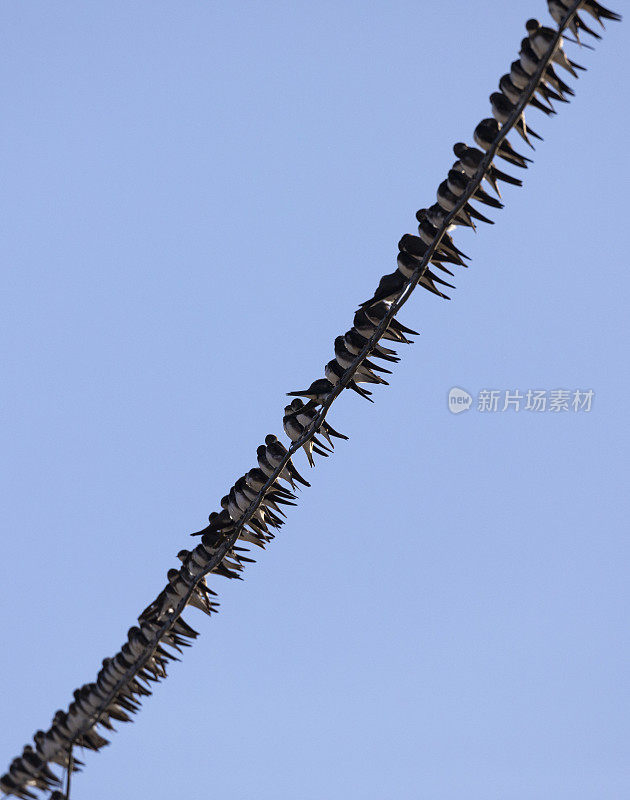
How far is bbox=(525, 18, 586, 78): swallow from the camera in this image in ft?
20.6

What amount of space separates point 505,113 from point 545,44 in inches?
18.3

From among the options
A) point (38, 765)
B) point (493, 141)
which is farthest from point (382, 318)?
point (38, 765)

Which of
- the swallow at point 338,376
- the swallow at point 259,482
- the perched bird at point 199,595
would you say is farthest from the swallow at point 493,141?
the perched bird at point 199,595

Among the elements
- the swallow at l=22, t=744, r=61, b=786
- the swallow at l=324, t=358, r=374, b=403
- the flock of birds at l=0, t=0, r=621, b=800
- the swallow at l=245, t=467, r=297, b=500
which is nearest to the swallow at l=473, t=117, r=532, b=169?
the flock of birds at l=0, t=0, r=621, b=800

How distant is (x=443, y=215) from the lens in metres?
7.13

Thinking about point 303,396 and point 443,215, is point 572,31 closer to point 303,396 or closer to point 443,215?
point 443,215

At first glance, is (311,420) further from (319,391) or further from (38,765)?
(38,765)

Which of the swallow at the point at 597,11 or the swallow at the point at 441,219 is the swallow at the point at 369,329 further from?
the swallow at the point at 597,11

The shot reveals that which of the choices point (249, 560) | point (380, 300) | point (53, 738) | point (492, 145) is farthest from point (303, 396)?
point (53, 738)

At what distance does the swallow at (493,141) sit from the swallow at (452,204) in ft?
1.18

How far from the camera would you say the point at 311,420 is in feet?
28.1

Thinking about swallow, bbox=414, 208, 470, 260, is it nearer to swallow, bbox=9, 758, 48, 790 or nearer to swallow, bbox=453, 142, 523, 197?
swallow, bbox=453, 142, 523, 197

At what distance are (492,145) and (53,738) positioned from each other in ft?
24.4

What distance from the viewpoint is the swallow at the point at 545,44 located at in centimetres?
629
